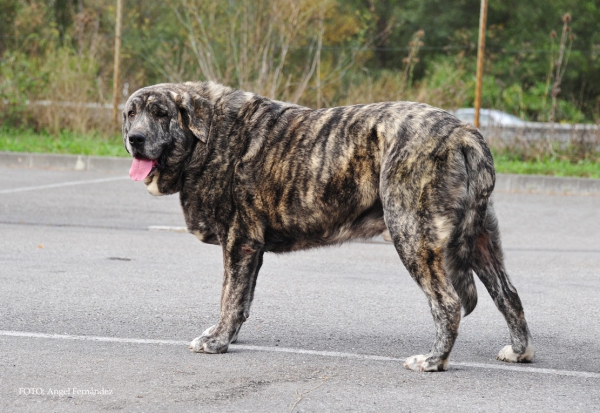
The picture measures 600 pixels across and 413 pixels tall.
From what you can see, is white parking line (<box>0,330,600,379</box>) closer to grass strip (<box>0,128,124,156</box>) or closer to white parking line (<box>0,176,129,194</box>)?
white parking line (<box>0,176,129,194</box>)

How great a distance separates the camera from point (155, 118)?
4.78 metres

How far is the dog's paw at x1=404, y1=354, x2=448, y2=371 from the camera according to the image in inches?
175

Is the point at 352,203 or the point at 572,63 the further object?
the point at 572,63

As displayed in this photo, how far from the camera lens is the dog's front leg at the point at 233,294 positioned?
4.75m

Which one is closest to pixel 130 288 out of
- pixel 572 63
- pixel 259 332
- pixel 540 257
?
pixel 259 332

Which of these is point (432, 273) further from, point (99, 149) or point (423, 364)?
point (99, 149)

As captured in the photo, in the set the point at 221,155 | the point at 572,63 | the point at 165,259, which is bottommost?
the point at 572,63

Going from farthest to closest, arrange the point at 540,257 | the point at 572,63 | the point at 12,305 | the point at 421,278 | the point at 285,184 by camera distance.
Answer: the point at 572,63 → the point at 540,257 → the point at 12,305 → the point at 285,184 → the point at 421,278

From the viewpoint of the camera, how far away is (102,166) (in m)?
14.8

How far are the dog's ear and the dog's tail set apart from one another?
4.47 feet

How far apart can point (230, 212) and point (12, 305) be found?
5.91 feet

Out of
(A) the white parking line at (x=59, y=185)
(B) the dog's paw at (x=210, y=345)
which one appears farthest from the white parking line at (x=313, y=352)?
(A) the white parking line at (x=59, y=185)

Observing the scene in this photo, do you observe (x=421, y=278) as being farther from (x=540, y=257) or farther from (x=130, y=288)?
(x=540, y=257)

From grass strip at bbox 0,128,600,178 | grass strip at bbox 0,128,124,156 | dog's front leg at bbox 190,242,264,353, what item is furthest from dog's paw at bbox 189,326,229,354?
grass strip at bbox 0,128,124,156
